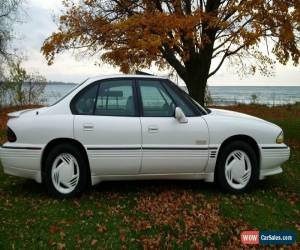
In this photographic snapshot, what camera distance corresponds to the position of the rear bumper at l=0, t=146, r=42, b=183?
6449mm

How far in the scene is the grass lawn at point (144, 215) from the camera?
16.9 feet

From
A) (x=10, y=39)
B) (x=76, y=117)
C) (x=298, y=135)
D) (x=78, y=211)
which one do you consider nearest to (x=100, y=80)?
(x=76, y=117)

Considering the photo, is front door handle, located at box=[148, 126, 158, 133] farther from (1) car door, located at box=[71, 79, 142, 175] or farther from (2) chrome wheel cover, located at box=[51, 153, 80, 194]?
(2) chrome wheel cover, located at box=[51, 153, 80, 194]

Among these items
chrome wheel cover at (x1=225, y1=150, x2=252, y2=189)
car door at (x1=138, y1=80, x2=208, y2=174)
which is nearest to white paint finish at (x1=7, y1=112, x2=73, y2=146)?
car door at (x1=138, y1=80, x2=208, y2=174)

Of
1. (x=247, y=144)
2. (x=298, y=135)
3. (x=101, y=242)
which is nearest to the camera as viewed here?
(x=101, y=242)

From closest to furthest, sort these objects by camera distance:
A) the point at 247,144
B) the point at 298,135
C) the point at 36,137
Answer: the point at 36,137, the point at 247,144, the point at 298,135

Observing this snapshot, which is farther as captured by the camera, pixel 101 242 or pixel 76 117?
pixel 76 117

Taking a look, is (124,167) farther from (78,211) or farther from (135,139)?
(78,211)

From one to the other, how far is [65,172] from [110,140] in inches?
30.5

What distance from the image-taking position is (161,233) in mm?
5312

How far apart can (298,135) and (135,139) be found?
817cm

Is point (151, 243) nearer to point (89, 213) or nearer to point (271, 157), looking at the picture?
point (89, 213)

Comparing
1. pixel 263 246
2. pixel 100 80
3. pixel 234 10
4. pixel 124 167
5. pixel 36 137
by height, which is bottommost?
pixel 263 246

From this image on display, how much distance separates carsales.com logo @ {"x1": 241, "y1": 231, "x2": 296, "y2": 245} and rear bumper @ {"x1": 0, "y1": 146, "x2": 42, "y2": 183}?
2.92m
